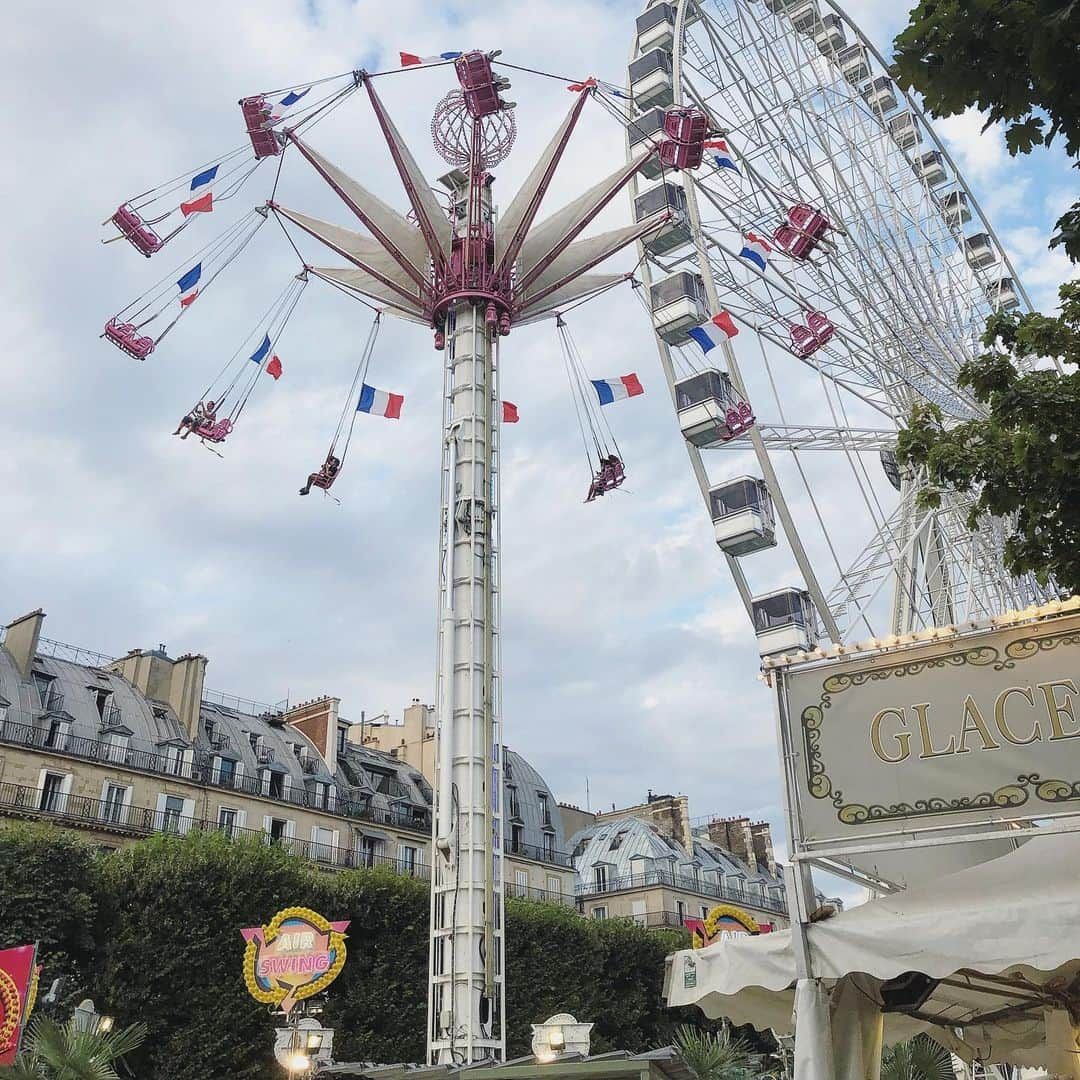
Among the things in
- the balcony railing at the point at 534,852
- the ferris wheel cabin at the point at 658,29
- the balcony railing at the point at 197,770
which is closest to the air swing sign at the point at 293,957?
the ferris wheel cabin at the point at 658,29

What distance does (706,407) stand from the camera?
22.8m

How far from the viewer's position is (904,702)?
6.77 metres

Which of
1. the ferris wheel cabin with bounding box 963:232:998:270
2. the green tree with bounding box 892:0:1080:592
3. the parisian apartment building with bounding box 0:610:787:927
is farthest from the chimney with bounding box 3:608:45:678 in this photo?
the green tree with bounding box 892:0:1080:592

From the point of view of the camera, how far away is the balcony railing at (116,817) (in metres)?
36.4

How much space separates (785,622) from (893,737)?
14382 mm

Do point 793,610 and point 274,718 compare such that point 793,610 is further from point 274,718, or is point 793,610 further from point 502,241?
point 274,718

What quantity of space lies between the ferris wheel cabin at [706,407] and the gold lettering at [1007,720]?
15982 mm

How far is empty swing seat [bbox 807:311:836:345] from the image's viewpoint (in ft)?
77.2

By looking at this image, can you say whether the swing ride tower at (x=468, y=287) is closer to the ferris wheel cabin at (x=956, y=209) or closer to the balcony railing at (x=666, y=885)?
the ferris wheel cabin at (x=956, y=209)

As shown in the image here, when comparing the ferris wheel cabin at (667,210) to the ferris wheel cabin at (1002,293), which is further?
the ferris wheel cabin at (1002,293)

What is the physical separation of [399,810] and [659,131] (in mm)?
32718

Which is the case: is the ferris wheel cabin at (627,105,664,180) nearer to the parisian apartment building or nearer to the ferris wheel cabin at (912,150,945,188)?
the ferris wheel cabin at (912,150,945,188)

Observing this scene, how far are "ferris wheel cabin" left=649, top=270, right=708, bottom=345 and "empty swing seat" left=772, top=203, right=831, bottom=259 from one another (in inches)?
69.5

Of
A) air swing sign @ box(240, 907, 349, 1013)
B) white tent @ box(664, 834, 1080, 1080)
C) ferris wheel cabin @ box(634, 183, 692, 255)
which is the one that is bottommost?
white tent @ box(664, 834, 1080, 1080)
